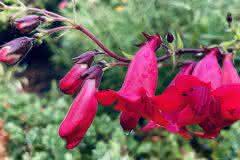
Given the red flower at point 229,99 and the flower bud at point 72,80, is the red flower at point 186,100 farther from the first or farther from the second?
the flower bud at point 72,80

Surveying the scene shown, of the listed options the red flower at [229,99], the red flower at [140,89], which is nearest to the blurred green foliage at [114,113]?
the red flower at [140,89]

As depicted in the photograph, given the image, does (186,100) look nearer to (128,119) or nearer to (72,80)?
(128,119)

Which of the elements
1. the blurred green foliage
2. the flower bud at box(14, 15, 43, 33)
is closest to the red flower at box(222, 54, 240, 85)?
the blurred green foliage

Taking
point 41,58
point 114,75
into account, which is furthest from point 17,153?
point 41,58

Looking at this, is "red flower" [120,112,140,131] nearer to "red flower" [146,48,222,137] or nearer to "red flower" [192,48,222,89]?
"red flower" [146,48,222,137]

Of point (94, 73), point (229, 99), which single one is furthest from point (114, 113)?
point (229, 99)

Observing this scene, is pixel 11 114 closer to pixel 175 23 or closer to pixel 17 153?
pixel 17 153
